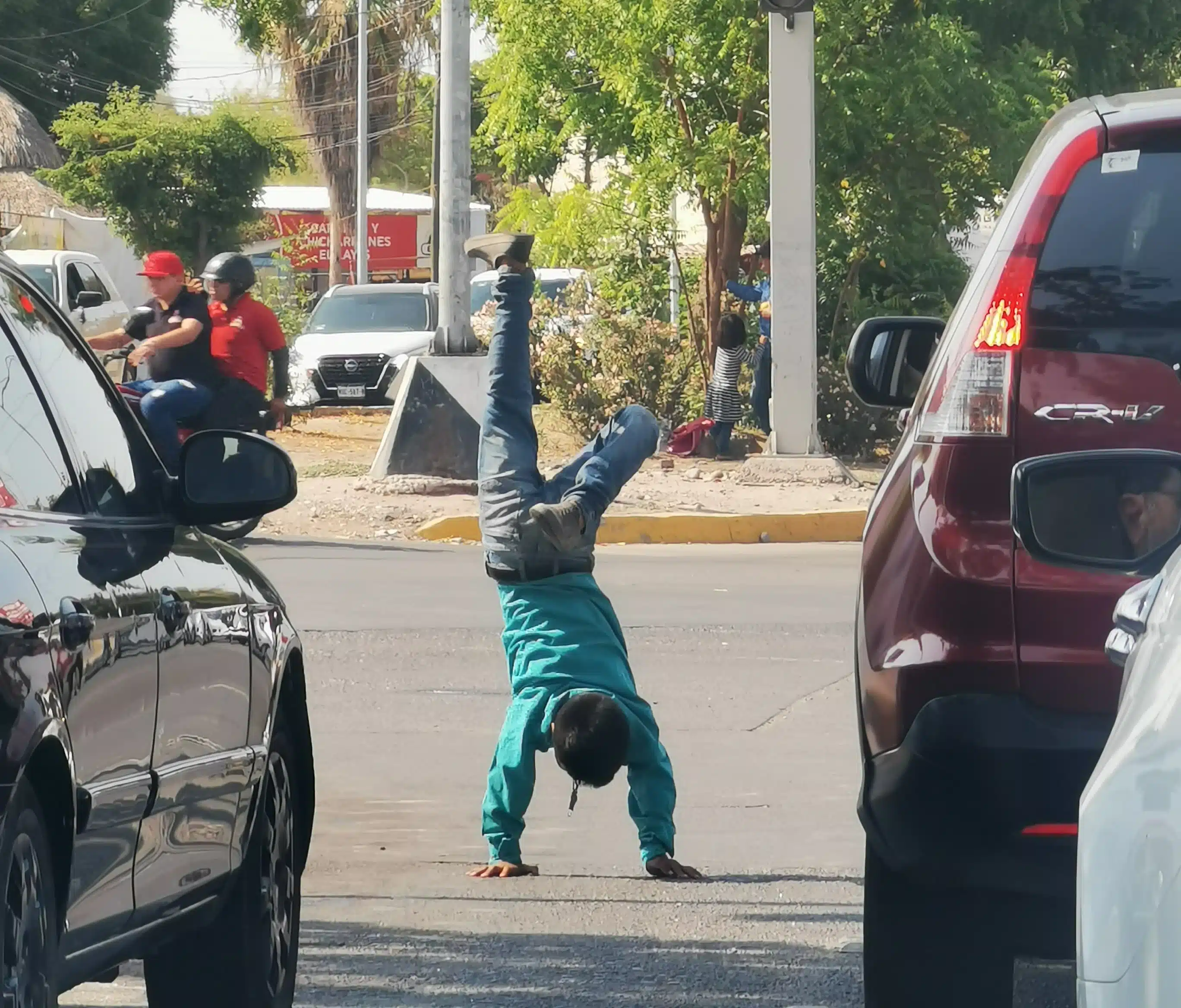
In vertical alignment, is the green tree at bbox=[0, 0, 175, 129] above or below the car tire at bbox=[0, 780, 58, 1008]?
above

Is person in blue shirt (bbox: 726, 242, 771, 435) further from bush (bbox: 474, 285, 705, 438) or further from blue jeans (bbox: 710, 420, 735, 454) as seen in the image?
blue jeans (bbox: 710, 420, 735, 454)

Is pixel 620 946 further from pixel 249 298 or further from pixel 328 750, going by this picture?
pixel 249 298

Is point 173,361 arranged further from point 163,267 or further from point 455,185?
point 455,185

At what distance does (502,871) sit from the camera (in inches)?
239

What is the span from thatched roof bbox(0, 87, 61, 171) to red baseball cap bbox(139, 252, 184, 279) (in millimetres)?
31485

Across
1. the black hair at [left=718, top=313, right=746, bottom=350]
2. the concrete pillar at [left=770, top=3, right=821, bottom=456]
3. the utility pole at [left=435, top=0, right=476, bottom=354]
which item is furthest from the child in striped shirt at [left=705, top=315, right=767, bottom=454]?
the utility pole at [left=435, top=0, right=476, bottom=354]

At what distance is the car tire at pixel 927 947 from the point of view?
394cm

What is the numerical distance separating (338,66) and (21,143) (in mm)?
8056

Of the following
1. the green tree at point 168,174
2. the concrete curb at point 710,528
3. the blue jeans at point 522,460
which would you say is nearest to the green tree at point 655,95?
the concrete curb at point 710,528

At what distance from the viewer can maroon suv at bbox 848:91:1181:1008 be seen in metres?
3.67

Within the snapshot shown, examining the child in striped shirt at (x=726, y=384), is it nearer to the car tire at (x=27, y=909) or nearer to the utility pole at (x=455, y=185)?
the utility pole at (x=455, y=185)

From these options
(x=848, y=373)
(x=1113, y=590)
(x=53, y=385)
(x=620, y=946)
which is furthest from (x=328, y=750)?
(x=1113, y=590)

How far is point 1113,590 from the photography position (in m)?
3.69

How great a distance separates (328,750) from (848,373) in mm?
3539
